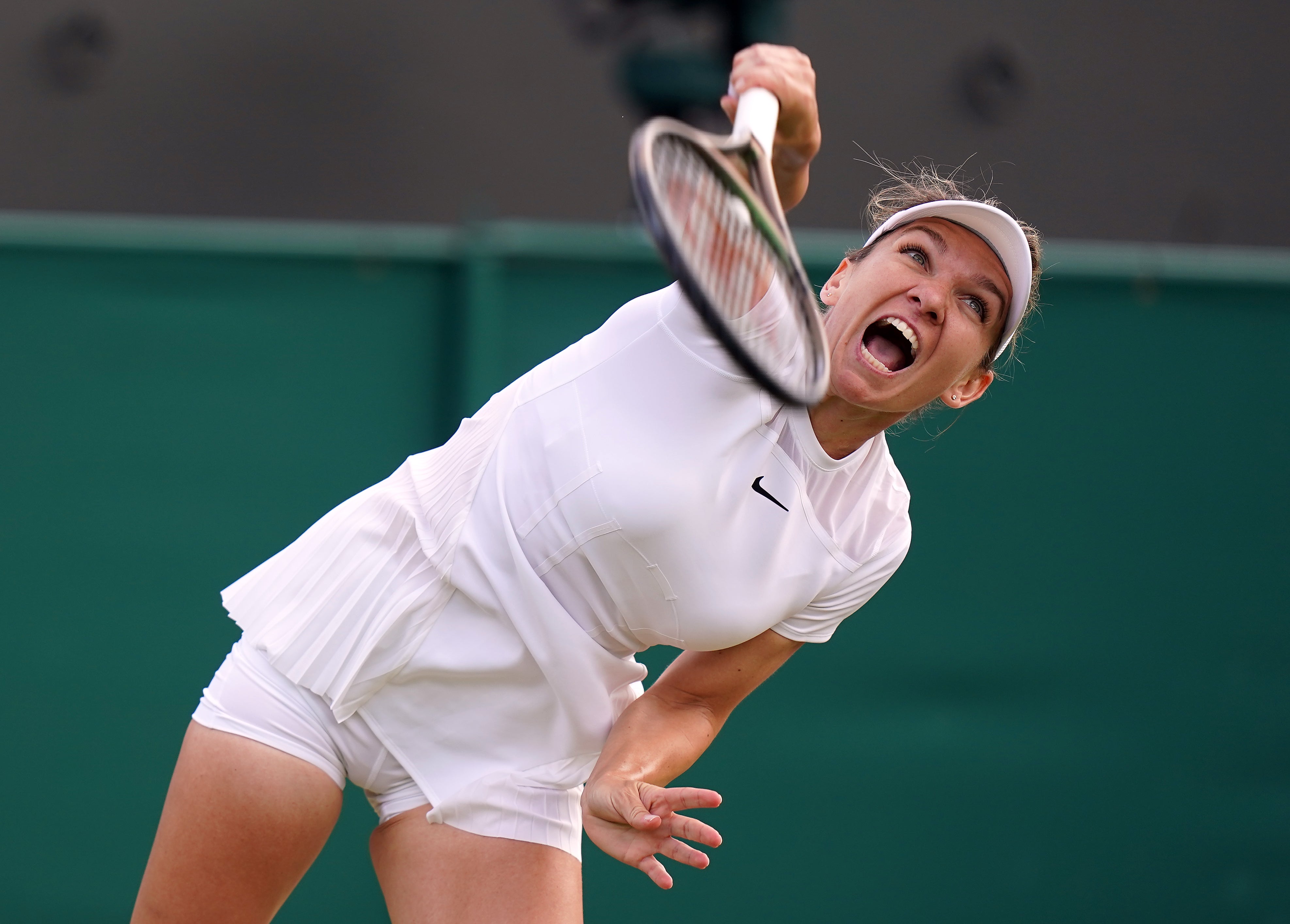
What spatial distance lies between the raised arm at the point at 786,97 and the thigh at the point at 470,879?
93cm

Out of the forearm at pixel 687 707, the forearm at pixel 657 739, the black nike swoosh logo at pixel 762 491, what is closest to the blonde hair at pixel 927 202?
the black nike swoosh logo at pixel 762 491

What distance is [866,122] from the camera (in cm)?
396

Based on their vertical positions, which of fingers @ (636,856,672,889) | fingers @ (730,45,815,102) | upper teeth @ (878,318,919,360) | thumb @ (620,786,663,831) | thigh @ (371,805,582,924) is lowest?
thigh @ (371,805,582,924)

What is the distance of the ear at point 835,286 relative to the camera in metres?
1.72

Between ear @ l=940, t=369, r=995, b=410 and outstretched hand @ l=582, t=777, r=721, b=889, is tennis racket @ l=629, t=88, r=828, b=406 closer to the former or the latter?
ear @ l=940, t=369, r=995, b=410

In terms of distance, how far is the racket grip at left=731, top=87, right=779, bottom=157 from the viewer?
5.19 feet

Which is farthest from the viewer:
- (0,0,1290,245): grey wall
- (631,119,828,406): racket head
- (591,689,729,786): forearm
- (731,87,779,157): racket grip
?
(0,0,1290,245): grey wall

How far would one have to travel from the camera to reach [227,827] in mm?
1699

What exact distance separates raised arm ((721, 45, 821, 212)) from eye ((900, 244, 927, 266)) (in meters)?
0.19

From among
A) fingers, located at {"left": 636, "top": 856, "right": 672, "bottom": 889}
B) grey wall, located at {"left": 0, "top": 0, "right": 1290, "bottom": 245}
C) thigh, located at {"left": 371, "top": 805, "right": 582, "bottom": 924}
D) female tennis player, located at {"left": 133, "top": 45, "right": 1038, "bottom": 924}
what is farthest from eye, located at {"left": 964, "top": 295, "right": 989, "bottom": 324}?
grey wall, located at {"left": 0, "top": 0, "right": 1290, "bottom": 245}

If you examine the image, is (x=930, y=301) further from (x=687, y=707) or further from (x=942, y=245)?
(x=687, y=707)

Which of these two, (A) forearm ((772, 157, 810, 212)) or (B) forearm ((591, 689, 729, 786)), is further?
(A) forearm ((772, 157, 810, 212))

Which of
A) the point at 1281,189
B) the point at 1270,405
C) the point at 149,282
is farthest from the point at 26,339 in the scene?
the point at 1281,189

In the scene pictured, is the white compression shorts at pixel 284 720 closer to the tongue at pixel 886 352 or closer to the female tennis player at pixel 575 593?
the female tennis player at pixel 575 593
